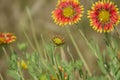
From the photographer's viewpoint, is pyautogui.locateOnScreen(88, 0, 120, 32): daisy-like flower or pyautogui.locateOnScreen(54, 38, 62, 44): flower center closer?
pyautogui.locateOnScreen(88, 0, 120, 32): daisy-like flower

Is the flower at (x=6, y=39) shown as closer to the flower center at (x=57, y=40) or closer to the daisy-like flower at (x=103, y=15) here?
the flower center at (x=57, y=40)

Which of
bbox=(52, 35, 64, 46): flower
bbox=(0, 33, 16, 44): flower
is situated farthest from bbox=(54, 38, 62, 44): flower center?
bbox=(0, 33, 16, 44): flower

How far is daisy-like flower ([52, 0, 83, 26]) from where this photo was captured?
4.62 feet

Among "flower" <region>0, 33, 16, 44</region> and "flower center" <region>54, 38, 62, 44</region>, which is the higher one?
"flower" <region>0, 33, 16, 44</region>

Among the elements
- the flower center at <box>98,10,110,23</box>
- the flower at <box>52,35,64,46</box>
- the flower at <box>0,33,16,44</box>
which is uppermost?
the flower center at <box>98,10,110,23</box>

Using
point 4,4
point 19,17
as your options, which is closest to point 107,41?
point 19,17

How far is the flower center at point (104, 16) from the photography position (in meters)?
1.38

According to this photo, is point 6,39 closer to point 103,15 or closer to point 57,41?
point 57,41

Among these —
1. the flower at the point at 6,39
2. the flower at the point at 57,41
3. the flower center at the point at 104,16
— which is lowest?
the flower at the point at 57,41

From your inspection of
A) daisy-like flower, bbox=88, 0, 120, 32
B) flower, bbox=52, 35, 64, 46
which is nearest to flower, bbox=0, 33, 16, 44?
flower, bbox=52, 35, 64, 46

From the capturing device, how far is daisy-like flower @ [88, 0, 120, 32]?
1343 millimetres

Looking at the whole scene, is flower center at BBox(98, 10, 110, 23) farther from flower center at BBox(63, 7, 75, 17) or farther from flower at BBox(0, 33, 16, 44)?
flower at BBox(0, 33, 16, 44)

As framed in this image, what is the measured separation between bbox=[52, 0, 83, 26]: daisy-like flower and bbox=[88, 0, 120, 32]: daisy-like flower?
48mm

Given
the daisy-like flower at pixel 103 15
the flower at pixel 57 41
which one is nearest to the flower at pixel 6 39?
the flower at pixel 57 41
